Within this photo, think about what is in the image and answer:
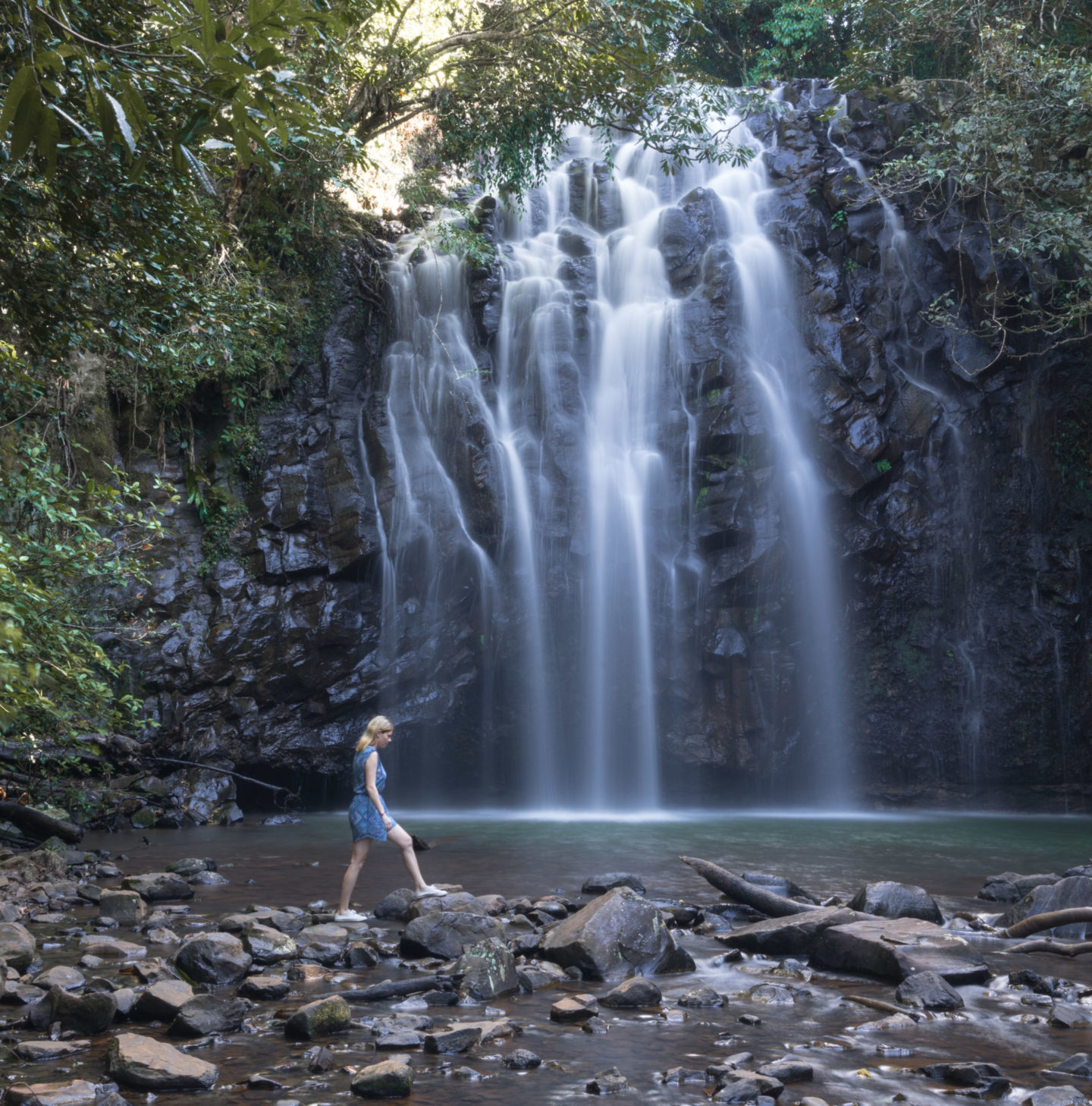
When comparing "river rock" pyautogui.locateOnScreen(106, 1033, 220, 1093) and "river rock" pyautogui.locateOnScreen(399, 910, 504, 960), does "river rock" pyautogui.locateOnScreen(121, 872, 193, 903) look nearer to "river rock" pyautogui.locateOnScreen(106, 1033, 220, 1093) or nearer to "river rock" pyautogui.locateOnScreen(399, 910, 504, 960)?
"river rock" pyautogui.locateOnScreen(399, 910, 504, 960)

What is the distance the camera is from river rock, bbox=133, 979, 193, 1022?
456 cm

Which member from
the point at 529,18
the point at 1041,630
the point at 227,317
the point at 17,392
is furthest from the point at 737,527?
the point at 17,392

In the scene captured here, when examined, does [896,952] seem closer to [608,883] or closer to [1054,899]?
[1054,899]

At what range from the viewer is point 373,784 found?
723 cm

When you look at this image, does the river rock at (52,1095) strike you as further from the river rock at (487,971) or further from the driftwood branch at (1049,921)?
the driftwood branch at (1049,921)

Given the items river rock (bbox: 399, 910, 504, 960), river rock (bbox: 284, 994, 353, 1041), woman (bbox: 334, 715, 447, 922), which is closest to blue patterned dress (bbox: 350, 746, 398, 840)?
woman (bbox: 334, 715, 447, 922)

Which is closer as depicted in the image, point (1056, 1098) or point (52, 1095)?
point (52, 1095)

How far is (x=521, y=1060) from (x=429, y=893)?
132 inches

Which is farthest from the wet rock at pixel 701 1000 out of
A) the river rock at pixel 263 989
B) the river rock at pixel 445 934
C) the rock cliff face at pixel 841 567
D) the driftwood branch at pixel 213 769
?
the rock cliff face at pixel 841 567

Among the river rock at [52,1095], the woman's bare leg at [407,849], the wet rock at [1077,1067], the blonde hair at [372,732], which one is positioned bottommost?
the wet rock at [1077,1067]

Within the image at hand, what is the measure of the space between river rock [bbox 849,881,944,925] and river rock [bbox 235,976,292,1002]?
4.02 meters

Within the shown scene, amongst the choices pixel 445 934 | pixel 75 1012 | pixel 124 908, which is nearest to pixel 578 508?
pixel 124 908

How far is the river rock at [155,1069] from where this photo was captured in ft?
12.3

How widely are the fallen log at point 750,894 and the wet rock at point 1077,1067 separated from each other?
8.28 feet
